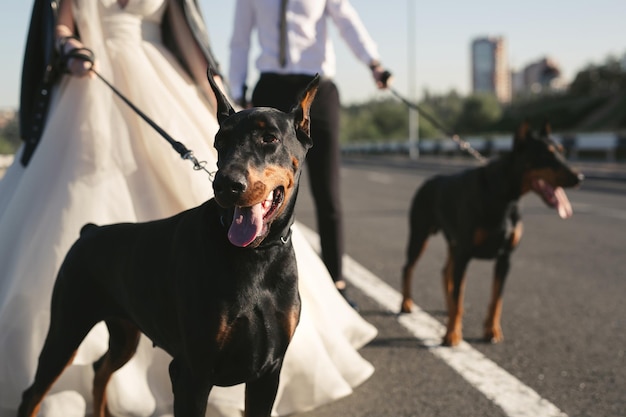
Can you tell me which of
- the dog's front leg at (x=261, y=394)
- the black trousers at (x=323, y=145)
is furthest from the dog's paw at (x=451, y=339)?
the dog's front leg at (x=261, y=394)

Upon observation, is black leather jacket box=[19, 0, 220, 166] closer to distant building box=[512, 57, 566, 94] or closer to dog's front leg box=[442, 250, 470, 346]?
dog's front leg box=[442, 250, 470, 346]

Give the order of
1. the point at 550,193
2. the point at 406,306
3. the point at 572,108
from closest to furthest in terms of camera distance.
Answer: the point at 550,193, the point at 406,306, the point at 572,108

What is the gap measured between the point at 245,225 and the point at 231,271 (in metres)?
0.20

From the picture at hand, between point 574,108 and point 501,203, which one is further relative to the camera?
point 574,108

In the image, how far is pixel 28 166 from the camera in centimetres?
365

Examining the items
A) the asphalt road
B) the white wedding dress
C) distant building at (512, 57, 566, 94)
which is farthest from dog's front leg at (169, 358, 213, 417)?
distant building at (512, 57, 566, 94)

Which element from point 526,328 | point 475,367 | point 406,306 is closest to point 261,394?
point 475,367

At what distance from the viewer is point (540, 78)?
81062 mm

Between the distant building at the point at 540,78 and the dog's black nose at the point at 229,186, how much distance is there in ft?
195

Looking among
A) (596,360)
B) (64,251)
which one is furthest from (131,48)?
(596,360)

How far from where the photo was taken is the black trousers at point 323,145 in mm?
4531

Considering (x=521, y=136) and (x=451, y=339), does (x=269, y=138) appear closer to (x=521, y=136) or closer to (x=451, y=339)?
(x=451, y=339)

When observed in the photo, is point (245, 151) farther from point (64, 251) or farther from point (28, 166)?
point (28, 166)

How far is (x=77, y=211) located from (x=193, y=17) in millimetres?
1255
